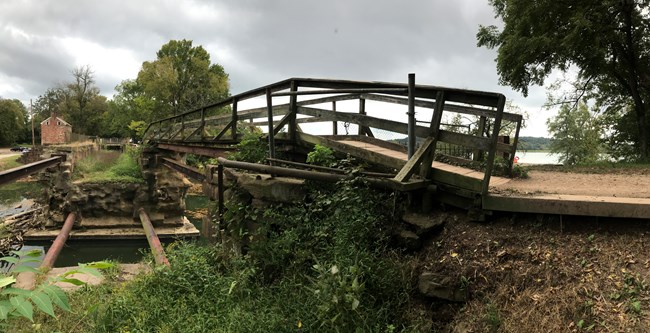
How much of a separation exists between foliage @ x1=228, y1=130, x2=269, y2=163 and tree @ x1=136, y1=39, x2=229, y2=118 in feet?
129

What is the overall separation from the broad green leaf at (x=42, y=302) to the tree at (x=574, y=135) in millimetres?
33197

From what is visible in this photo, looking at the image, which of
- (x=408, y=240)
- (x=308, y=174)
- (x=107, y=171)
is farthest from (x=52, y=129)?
(x=408, y=240)

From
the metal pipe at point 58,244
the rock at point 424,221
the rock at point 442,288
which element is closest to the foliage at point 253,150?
the rock at point 424,221

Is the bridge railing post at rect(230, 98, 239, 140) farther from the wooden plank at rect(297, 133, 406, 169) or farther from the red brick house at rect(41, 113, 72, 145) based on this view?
the red brick house at rect(41, 113, 72, 145)

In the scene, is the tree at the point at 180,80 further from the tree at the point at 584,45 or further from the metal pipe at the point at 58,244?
the tree at the point at 584,45

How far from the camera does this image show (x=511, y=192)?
379 cm

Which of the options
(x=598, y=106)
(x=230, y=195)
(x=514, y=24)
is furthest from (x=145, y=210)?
(x=598, y=106)

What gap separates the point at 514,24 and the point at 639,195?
14.9m

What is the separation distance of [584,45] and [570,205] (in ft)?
46.5

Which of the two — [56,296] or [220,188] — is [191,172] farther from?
[56,296]

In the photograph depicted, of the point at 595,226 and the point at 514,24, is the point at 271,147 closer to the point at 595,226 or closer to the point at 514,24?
the point at 595,226

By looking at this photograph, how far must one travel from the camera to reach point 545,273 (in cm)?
290

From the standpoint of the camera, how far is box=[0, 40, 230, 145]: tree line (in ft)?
145

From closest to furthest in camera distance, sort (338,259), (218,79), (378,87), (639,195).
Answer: (338,259) < (639,195) < (378,87) < (218,79)
